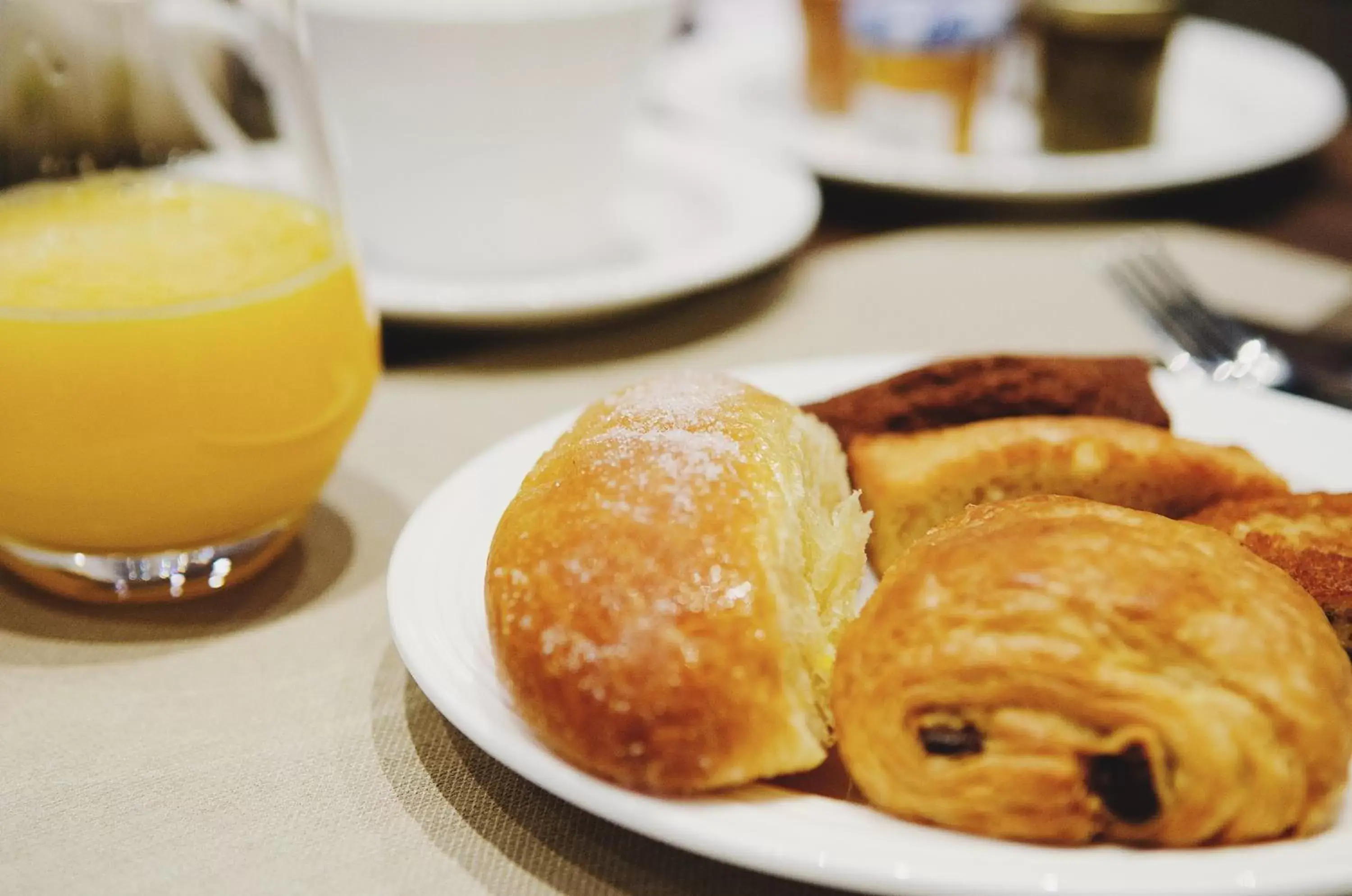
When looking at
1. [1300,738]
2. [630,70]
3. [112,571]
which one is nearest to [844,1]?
[630,70]

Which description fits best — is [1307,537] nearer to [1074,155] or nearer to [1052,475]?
[1052,475]

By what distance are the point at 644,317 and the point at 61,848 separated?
0.99 meters

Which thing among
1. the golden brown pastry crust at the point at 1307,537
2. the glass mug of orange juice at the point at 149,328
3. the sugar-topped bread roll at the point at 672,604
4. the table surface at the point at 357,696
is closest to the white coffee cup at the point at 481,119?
the table surface at the point at 357,696

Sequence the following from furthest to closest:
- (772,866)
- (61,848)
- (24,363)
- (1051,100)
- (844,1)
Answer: (844,1) → (1051,100) → (24,363) → (61,848) → (772,866)

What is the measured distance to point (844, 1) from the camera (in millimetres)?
2207

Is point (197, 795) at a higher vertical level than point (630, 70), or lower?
lower

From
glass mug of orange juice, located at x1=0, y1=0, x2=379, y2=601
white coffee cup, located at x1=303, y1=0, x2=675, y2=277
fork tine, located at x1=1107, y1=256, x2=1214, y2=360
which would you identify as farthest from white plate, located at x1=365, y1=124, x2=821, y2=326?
fork tine, located at x1=1107, y1=256, x2=1214, y2=360

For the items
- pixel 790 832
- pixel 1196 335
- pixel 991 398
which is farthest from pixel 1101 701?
pixel 1196 335

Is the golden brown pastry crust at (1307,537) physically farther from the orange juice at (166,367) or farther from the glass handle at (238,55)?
the glass handle at (238,55)

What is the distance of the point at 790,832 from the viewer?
0.56 meters

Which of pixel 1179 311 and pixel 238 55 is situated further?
pixel 1179 311

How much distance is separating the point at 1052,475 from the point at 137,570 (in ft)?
2.26

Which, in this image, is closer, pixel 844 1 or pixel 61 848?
pixel 61 848

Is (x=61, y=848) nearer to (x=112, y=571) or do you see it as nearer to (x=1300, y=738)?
(x=112, y=571)
